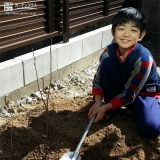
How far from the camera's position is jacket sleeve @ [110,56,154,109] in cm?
277

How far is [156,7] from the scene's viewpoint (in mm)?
6793

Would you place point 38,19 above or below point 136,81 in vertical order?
above

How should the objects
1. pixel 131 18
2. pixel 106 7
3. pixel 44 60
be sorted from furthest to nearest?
pixel 106 7 → pixel 44 60 → pixel 131 18

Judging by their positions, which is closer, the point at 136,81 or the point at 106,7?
the point at 136,81

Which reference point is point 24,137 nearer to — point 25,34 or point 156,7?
point 25,34

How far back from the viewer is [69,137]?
9.25ft

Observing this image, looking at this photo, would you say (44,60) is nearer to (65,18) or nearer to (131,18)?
(65,18)

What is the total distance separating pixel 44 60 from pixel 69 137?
1.44 meters

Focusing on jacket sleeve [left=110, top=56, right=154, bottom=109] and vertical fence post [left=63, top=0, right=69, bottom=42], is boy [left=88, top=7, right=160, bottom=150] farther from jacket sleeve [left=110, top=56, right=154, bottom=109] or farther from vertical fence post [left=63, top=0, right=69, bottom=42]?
vertical fence post [left=63, top=0, right=69, bottom=42]

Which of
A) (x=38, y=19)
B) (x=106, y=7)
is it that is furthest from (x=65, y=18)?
(x=106, y=7)

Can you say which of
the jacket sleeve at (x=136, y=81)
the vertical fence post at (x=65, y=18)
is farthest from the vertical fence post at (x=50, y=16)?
the jacket sleeve at (x=136, y=81)

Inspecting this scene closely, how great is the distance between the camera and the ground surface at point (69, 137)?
2645mm

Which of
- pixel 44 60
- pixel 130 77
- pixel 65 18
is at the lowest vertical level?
pixel 44 60

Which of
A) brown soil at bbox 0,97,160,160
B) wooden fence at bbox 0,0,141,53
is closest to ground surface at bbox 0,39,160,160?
brown soil at bbox 0,97,160,160
